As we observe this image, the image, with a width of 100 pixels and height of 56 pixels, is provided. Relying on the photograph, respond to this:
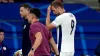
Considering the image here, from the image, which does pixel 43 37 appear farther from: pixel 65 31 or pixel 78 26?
pixel 78 26

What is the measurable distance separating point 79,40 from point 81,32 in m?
0.23

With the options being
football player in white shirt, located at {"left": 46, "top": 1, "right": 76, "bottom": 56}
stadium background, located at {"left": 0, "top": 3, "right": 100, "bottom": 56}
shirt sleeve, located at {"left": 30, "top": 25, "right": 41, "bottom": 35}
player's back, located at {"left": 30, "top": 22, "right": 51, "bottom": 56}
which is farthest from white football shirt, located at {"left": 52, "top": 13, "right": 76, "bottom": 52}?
stadium background, located at {"left": 0, "top": 3, "right": 100, "bottom": 56}

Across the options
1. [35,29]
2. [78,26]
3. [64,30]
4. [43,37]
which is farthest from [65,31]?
[78,26]

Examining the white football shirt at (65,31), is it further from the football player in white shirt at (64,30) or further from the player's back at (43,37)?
the player's back at (43,37)

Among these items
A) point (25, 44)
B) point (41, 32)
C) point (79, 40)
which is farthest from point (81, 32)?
point (41, 32)

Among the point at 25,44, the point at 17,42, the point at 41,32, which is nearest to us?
the point at 41,32

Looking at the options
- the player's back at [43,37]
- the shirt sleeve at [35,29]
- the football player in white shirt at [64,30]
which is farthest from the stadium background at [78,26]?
the shirt sleeve at [35,29]

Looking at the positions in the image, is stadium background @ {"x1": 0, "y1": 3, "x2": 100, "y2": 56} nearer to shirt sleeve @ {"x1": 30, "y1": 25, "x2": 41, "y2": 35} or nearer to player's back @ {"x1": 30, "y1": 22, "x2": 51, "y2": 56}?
player's back @ {"x1": 30, "y1": 22, "x2": 51, "y2": 56}

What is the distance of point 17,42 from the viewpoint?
42.1 ft

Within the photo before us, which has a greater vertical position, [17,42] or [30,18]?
[30,18]

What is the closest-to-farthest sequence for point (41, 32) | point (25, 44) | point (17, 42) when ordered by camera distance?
1. point (41, 32)
2. point (25, 44)
3. point (17, 42)

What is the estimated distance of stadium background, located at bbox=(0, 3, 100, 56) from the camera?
12867mm

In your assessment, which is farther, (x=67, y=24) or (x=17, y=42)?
(x=17, y=42)

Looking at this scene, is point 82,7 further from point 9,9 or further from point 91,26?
point 9,9
